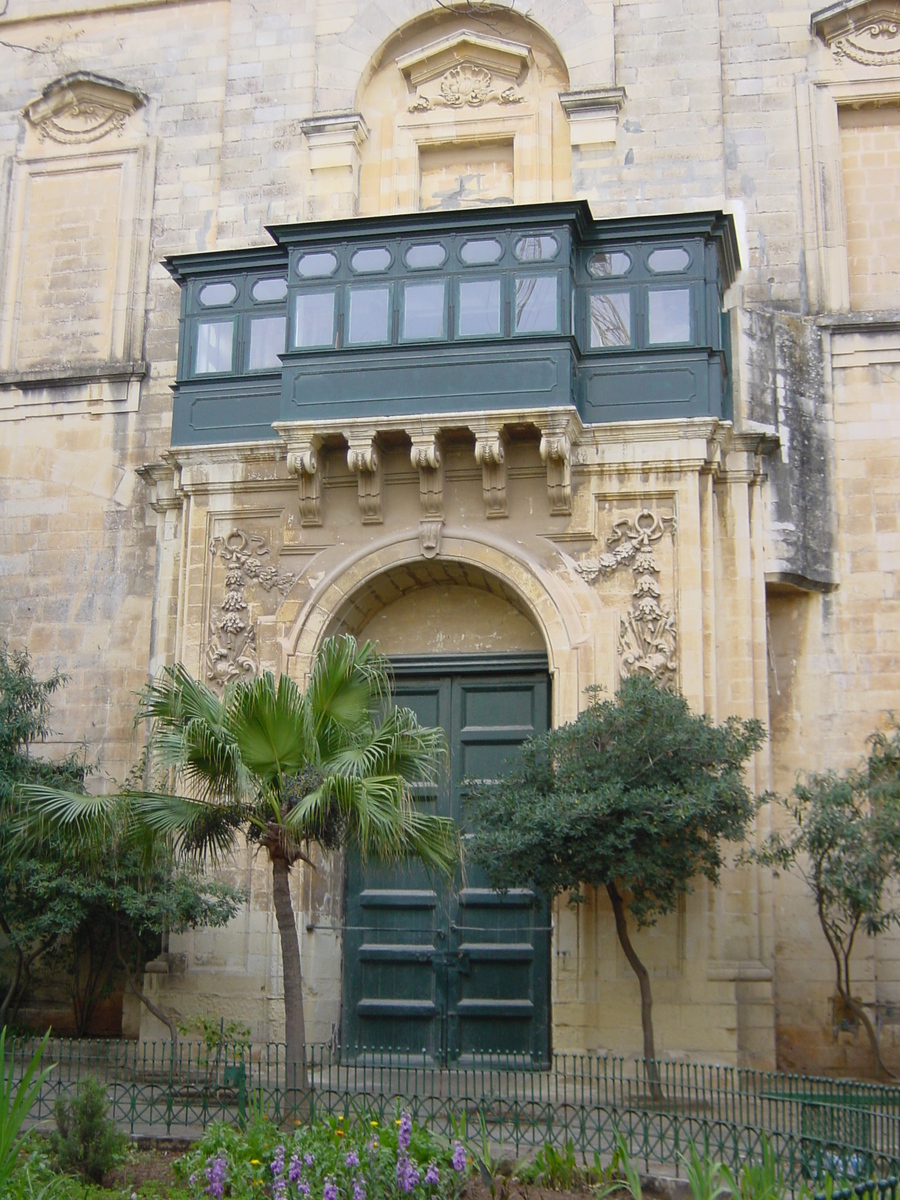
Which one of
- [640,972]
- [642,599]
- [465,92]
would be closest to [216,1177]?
[640,972]

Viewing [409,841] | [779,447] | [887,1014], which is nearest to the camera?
[409,841]

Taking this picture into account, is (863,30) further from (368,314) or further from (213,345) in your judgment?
(213,345)

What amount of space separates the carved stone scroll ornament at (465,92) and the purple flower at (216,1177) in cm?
1525

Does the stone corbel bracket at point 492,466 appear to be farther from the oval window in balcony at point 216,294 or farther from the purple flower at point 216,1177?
the purple flower at point 216,1177

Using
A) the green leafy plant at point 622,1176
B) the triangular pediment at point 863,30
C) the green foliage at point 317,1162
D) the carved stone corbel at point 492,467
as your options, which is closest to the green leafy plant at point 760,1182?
the green leafy plant at point 622,1176

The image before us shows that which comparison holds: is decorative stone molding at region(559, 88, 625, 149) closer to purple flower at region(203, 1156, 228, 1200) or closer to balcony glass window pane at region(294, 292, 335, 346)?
balcony glass window pane at region(294, 292, 335, 346)

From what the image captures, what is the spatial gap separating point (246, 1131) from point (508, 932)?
6.47 metres

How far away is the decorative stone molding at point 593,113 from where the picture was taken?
19.6 metres

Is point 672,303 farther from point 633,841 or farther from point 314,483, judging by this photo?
point 633,841

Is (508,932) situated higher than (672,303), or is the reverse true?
(672,303)

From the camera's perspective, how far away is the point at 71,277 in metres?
21.3

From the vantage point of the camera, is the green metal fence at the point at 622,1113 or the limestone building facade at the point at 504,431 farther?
the limestone building facade at the point at 504,431

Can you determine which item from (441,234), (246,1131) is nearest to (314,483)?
(441,234)

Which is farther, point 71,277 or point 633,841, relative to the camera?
point 71,277
